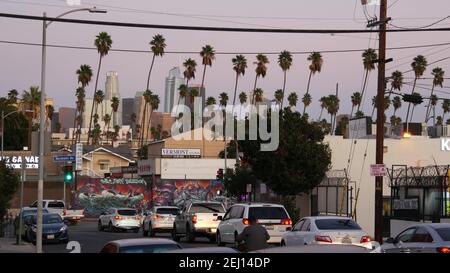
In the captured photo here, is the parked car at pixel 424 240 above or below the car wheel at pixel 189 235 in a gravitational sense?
above

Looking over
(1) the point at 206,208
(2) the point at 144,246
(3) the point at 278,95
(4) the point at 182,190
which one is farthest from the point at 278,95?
(2) the point at 144,246

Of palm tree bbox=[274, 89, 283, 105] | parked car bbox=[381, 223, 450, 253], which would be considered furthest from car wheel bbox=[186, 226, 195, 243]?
palm tree bbox=[274, 89, 283, 105]

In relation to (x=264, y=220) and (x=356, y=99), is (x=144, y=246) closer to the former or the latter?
(x=264, y=220)

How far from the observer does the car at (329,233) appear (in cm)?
2317

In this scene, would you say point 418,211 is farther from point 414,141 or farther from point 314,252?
point 314,252

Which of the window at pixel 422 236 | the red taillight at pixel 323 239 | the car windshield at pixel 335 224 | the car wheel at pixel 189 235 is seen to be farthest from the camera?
the car wheel at pixel 189 235

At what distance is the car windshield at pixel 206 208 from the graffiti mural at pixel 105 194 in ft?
148

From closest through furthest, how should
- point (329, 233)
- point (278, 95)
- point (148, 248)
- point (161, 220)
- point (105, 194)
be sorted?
point (148, 248)
point (329, 233)
point (161, 220)
point (105, 194)
point (278, 95)

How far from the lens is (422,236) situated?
1955 cm

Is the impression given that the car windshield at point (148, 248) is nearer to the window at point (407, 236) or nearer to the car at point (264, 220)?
the window at point (407, 236)

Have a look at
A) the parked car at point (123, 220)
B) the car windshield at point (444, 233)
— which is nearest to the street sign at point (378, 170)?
the car windshield at point (444, 233)
